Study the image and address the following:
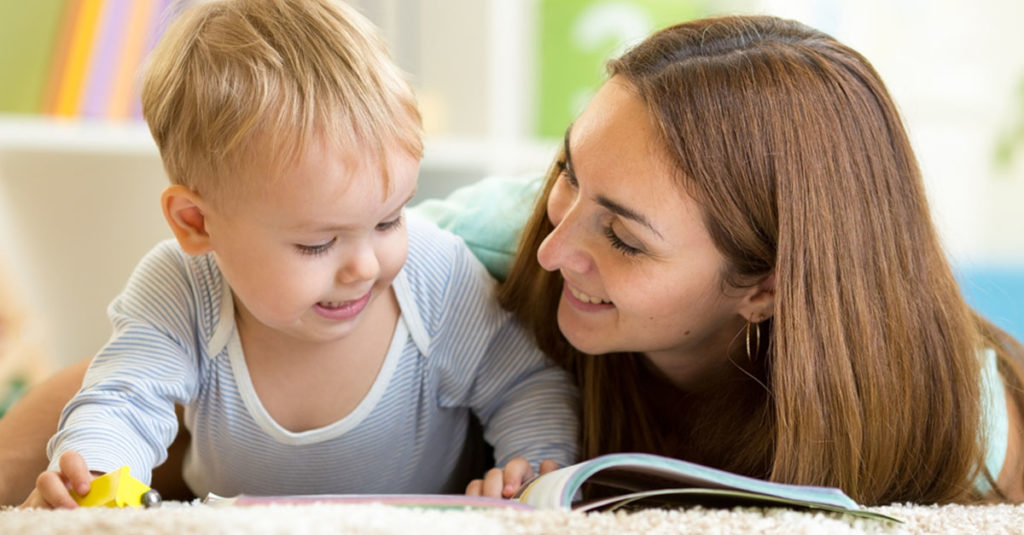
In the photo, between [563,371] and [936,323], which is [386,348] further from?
[936,323]

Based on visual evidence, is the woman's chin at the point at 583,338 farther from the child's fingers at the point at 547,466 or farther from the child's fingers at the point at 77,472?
the child's fingers at the point at 77,472

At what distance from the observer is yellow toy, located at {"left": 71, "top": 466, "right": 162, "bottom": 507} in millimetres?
894

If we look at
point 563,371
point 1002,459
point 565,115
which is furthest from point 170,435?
point 565,115

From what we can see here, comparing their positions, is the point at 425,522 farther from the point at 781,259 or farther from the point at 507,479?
the point at 781,259

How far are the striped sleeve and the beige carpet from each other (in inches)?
8.1

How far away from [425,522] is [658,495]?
0.81 feet

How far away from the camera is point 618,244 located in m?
1.08

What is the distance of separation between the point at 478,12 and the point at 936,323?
55.8 inches

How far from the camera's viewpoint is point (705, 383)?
1.22m

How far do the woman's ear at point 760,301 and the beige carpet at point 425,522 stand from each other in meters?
0.32

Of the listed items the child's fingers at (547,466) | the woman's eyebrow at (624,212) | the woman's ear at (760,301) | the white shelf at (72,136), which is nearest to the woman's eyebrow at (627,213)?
the woman's eyebrow at (624,212)

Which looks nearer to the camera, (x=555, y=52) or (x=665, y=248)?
(x=665, y=248)

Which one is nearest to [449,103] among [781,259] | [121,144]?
[121,144]

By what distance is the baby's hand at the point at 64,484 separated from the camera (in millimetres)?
896
